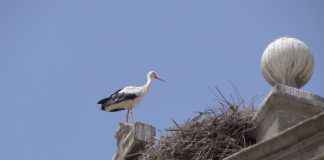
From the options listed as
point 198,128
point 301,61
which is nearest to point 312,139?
point 301,61

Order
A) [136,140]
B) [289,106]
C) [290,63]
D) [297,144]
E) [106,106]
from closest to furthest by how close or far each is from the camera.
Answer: [297,144] → [289,106] → [290,63] → [136,140] → [106,106]

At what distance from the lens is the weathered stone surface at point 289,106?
1347cm

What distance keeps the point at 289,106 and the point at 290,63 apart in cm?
95

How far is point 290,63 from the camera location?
47.1 feet

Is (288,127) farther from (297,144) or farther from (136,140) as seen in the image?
(136,140)

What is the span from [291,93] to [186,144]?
7.52 feet

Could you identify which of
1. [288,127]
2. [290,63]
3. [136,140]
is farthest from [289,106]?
[136,140]

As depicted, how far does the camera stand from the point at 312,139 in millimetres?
12359

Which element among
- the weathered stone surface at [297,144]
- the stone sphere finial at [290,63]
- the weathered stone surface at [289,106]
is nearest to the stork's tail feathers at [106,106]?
the stone sphere finial at [290,63]

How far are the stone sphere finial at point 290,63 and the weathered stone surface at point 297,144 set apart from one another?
1.81 metres

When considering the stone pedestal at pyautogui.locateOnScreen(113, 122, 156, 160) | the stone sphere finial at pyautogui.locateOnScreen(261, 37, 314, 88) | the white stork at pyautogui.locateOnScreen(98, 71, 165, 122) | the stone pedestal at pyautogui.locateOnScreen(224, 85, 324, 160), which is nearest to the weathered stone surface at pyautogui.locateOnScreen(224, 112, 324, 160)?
the stone pedestal at pyautogui.locateOnScreen(224, 85, 324, 160)

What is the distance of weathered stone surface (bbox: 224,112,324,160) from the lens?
12297mm

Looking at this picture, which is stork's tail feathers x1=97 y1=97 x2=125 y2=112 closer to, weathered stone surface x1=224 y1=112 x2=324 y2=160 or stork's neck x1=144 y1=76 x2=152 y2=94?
stork's neck x1=144 y1=76 x2=152 y2=94

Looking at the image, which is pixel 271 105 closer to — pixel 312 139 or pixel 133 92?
pixel 312 139
